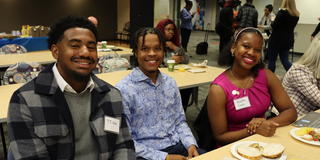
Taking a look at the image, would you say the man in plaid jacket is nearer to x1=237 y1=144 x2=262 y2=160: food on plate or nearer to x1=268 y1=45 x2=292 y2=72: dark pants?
x1=237 y1=144 x2=262 y2=160: food on plate

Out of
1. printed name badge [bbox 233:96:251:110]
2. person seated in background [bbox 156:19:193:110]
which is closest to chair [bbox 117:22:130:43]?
person seated in background [bbox 156:19:193:110]

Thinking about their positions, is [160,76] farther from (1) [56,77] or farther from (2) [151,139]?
(1) [56,77]

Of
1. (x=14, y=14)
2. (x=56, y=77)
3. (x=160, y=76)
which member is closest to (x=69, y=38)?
(x=56, y=77)

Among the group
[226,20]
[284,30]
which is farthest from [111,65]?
[226,20]

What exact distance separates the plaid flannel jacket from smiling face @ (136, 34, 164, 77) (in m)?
0.53

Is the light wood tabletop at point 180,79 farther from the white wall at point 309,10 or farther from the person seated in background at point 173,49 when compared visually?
the white wall at point 309,10

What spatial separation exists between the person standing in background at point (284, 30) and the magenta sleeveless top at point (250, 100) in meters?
3.69

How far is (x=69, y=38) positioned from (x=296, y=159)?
3.88ft

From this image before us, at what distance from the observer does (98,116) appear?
133 cm

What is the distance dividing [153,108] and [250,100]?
0.68 meters

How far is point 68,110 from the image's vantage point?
124 cm

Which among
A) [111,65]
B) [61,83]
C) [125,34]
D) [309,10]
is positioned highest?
[309,10]

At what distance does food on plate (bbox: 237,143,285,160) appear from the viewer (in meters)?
1.28

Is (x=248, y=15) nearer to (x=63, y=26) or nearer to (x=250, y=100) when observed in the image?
(x=250, y=100)
